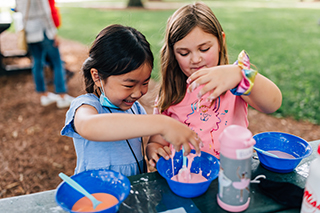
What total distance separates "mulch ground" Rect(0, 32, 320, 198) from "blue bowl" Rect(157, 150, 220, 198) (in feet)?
3.35

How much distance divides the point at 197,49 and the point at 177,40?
136 mm

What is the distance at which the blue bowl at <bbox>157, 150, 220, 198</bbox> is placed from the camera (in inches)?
43.0

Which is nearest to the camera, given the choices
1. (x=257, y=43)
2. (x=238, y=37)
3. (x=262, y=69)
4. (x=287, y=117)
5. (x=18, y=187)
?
(x=18, y=187)

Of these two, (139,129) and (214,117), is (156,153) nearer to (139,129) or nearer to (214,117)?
(139,129)

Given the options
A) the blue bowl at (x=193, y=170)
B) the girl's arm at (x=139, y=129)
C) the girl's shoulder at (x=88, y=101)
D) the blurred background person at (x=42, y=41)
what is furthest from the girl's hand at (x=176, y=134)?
the blurred background person at (x=42, y=41)

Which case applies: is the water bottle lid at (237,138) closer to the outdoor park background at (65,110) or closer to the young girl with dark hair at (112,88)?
the young girl with dark hair at (112,88)

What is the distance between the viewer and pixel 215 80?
110cm

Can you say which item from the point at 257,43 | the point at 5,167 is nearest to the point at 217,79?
the point at 5,167

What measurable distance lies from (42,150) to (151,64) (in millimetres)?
2544

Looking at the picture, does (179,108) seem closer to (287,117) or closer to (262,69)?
(287,117)

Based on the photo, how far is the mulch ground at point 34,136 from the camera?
2963mm

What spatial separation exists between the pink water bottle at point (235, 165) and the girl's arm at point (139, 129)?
0.17m

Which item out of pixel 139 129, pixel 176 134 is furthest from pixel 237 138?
pixel 139 129

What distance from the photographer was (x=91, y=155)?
152cm
